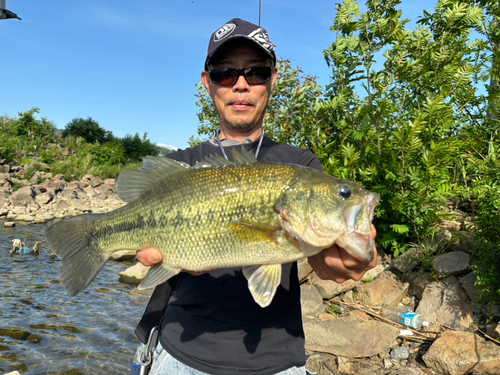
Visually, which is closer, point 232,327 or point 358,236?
point 358,236

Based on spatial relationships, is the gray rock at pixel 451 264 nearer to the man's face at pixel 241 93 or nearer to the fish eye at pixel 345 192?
the man's face at pixel 241 93

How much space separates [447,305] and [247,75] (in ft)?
14.6

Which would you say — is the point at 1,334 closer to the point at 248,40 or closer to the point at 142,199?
the point at 142,199

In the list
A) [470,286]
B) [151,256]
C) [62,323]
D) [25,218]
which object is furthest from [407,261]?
[25,218]

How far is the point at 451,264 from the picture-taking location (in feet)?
19.4

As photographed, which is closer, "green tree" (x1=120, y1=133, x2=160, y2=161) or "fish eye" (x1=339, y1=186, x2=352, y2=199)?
"fish eye" (x1=339, y1=186, x2=352, y2=199)

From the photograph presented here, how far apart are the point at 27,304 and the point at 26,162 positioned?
23.3 metres

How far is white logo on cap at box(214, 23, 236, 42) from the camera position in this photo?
118 inches

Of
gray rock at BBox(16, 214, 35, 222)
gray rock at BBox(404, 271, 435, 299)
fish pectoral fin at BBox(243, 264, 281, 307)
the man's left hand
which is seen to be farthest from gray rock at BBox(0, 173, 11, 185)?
the man's left hand

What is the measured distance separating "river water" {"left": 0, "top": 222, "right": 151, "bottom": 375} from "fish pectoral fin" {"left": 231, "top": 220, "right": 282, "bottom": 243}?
16.6 feet

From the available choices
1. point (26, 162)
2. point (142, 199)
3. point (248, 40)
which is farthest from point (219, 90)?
point (26, 162)

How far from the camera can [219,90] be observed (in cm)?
308

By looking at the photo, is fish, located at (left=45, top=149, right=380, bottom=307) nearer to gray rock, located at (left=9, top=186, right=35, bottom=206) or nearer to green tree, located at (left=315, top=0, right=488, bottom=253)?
green tree, located at (left=315, top=0, right=488, bottom=253)

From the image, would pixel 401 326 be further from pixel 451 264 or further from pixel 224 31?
pixel 224 31
